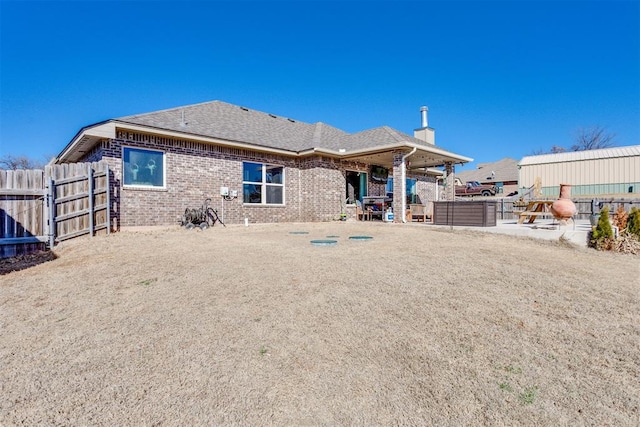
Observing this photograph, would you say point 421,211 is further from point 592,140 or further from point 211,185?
point 592,140

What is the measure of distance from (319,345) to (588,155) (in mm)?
27017

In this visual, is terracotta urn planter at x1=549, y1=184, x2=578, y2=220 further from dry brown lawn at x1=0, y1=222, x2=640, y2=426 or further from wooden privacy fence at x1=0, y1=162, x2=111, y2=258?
wooden privacy fence at x1=0, y1=162, x2=111, y2=258

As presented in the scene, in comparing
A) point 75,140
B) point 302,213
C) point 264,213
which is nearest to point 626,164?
point 302,213

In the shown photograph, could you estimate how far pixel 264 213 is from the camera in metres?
12.2

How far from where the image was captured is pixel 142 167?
945 cm

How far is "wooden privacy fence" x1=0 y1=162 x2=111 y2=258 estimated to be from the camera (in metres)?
6.68

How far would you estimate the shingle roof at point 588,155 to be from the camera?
20.1 meters

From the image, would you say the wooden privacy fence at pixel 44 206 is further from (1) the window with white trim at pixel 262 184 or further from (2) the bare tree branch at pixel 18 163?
(2) the bare tree branch at pixel 18 163

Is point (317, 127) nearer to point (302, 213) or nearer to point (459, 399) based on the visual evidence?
point (302, 213)

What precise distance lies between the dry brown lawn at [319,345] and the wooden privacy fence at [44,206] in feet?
8.40

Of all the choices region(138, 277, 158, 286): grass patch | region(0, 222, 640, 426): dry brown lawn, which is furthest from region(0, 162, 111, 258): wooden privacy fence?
region(138, 277, 158, 286): grass patch

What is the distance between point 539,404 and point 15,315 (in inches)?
180

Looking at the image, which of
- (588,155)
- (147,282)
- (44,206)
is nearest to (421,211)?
(147,282)

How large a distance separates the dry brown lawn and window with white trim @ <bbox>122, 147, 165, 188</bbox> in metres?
4.79
